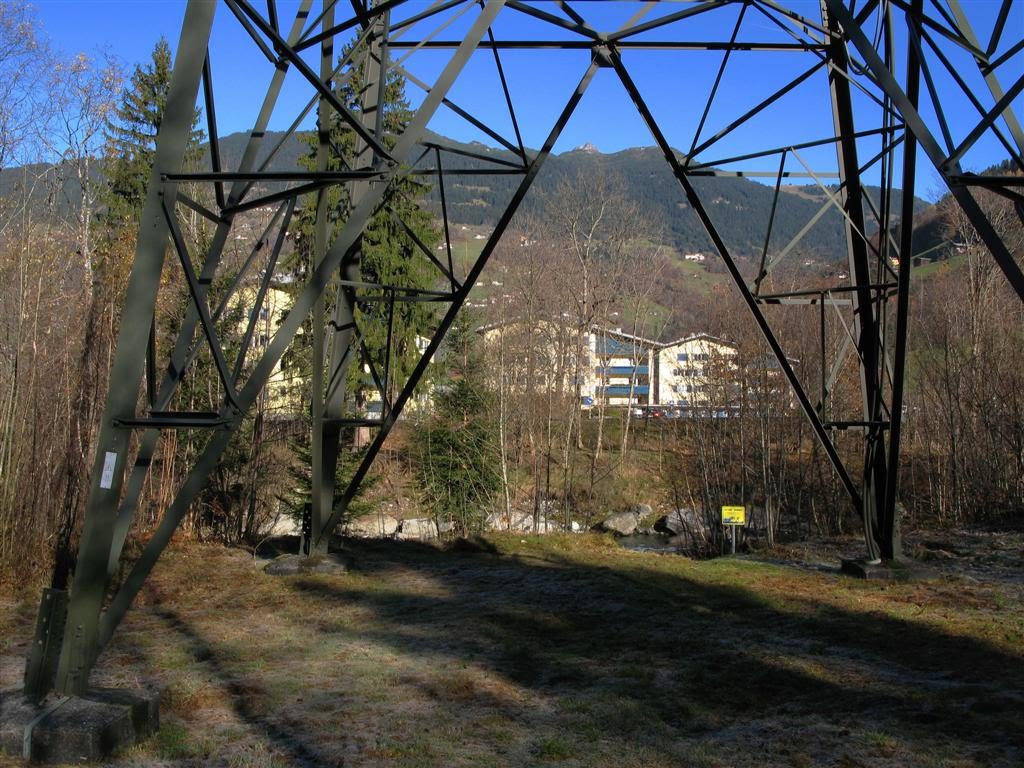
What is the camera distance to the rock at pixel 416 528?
860 inches

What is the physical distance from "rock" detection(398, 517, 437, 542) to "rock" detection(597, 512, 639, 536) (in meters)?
5.41

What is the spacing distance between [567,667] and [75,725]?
328 centimetres

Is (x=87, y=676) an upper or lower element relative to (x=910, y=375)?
lower

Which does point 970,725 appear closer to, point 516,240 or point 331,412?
point 331,412

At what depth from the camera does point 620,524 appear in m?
25.7

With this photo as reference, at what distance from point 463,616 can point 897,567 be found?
16.1ft

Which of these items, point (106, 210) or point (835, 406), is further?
point (106, 210)

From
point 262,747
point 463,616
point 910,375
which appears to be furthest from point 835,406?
point 262,747

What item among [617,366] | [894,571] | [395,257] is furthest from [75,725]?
[617,366]

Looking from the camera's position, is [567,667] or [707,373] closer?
[567,667]

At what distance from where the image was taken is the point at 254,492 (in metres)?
12.9

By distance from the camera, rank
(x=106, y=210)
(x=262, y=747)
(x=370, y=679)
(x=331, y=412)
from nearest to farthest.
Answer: (x=262, y=747) < (x=370, y=679) < (x=331, y=412) < (x=106, y=210)

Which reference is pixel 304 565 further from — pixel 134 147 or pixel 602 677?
pixel 134 147

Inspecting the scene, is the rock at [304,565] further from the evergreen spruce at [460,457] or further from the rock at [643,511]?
the rock at [643,511]
